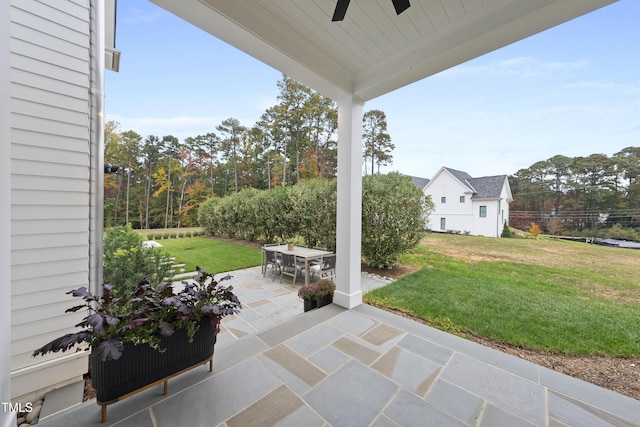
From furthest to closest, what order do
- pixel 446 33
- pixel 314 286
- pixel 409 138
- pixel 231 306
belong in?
pixel 409 138 < pixel 314 286 < pixel 446 33 < pixel 231 306

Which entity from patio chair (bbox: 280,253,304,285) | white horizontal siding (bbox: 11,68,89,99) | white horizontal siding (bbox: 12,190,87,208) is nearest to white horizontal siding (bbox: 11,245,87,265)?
white horizontal siding (bbox: 12,190,87,208)

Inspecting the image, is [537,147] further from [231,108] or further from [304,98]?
[231,108]

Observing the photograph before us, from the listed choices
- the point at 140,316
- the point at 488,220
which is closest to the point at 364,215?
the point at 488,220

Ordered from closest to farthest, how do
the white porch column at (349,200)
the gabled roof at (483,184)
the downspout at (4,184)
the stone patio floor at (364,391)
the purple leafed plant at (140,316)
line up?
the downspout at (4,184), the purple leafed plant at (140,316), the stone patio floor at (364,391), the white porch column at (349,200), the gabled roof at (483,184)

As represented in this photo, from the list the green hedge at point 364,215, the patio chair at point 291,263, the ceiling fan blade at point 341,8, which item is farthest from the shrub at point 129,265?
the green hedge at point 364,215

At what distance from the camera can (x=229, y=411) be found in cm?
147

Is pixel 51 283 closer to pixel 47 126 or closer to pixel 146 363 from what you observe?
pixel 146 363

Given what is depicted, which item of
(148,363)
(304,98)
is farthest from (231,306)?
(304,98)

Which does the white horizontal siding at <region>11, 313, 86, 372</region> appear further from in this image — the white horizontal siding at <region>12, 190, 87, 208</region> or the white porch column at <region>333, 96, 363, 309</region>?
the white porch column at <region>333, 96, 363, 309</region>

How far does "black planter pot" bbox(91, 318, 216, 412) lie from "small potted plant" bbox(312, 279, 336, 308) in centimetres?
157

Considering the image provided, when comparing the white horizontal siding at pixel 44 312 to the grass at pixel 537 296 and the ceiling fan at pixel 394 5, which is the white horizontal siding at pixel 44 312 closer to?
the ceiling fan at pixel 394 5

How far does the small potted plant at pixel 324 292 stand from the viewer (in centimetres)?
313

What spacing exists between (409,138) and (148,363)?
809cm

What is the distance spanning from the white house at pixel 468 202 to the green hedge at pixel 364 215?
0.63 m
